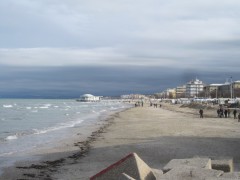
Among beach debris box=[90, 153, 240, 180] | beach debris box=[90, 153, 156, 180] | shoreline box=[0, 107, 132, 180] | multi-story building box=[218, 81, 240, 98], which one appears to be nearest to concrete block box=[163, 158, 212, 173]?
beach debris box=[90, 153, 240, 180]

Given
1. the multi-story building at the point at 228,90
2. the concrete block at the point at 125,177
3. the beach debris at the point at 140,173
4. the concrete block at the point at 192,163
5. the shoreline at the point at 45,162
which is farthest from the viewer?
the multi-story building at the point at 228,90

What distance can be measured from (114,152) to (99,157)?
1302 mm

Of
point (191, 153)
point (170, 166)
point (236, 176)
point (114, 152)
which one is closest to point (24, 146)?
point (114, 152)

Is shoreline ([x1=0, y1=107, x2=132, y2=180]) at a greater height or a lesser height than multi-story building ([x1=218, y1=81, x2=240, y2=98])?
lesser

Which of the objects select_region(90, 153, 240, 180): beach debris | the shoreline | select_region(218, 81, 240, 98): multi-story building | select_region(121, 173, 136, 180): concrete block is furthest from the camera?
select_region(218, 81, 240, 98): multi-story building

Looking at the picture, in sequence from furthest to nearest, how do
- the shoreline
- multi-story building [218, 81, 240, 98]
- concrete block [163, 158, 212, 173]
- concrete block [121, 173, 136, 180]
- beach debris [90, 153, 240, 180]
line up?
multi-story building [218, 81, 240, 98] → the shoreline → concrete block [163, 158, 212, 173] → beach debris [90, 153, 240, 180] → concrete block [121, 173, 136, 180]

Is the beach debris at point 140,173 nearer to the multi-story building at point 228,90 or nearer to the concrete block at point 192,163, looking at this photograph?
the concrete block at point 192,163

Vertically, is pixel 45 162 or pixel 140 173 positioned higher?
pixel 140 173

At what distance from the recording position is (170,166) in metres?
7.40

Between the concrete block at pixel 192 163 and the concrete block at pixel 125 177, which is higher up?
the concrete block at pixel 125 177

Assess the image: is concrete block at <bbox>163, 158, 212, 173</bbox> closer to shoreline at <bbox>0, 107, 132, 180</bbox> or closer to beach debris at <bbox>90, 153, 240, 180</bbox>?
beach debris at <bbox>90, 153, 240, 180</bbox>

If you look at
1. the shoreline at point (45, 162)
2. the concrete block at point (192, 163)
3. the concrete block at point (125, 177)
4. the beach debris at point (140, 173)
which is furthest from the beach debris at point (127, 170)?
the shoreline at point (45, 162)

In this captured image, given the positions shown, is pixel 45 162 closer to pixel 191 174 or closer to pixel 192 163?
pixel 192 163

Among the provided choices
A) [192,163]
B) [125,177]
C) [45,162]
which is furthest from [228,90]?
[125,177]
